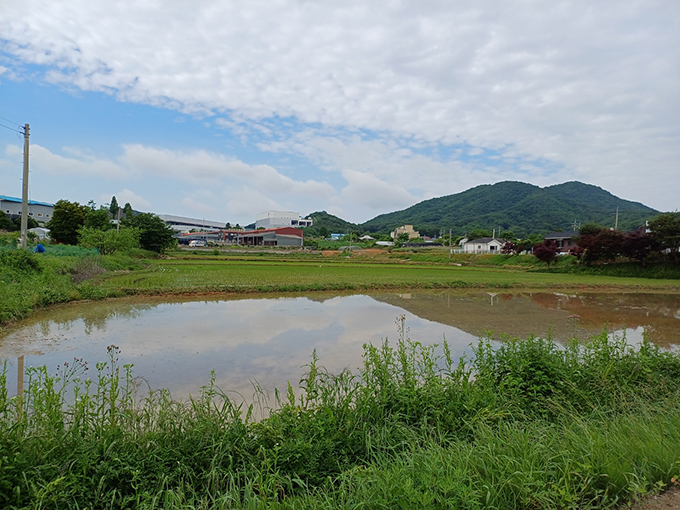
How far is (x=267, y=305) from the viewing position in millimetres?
14422

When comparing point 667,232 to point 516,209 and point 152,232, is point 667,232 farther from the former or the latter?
point 516,209

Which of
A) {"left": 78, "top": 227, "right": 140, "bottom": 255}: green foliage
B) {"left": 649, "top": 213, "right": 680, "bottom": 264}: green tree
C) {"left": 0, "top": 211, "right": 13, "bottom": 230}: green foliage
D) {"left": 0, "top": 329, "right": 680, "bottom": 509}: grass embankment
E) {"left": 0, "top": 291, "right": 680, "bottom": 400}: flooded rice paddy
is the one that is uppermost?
{"left": 649, "top": 213, "right": 680, "bottom": 264}: green tree

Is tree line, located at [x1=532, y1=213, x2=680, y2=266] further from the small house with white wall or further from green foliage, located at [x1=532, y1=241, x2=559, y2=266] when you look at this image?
the small house with white wall

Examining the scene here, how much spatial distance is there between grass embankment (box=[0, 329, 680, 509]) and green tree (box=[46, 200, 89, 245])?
157 ft

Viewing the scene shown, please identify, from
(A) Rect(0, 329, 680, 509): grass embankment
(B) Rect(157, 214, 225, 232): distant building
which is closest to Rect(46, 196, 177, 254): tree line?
(A) Rect(0, 329, 680, 509): grass embankment

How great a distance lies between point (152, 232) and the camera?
41.0 meters

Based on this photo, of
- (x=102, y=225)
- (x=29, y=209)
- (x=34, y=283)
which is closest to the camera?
(x=34, y=283)

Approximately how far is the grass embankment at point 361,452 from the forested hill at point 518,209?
307ft

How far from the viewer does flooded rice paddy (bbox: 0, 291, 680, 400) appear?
6629 mm

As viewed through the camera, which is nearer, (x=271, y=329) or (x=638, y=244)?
(x=271, y=329)

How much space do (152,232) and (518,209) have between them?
10124 centimetres

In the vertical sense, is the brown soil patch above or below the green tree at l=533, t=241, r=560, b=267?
below

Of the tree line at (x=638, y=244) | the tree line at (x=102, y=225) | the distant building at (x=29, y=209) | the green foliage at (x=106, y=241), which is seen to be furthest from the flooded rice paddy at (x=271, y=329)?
the distant building at (x=29, y=209)

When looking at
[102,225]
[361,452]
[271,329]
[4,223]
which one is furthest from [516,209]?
[361,452]
